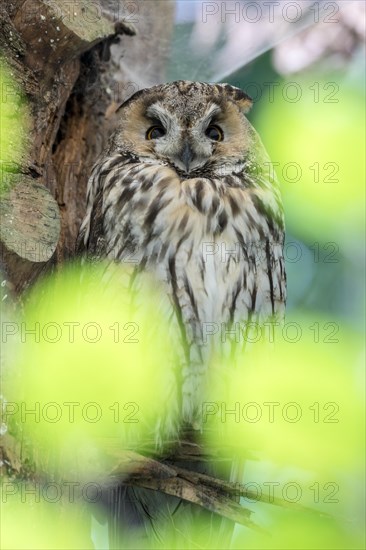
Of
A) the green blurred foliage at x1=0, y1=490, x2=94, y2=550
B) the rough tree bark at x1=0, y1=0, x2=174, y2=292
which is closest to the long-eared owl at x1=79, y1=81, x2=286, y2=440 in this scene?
the rough tree bark at x1=0, y1=0, x2=174, y2=292

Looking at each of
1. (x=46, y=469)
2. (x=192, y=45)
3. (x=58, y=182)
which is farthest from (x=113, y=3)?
(x=46, y=469)

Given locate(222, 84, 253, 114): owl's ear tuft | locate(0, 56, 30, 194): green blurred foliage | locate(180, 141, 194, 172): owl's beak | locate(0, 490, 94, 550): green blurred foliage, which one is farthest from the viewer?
locate(222, 84, 253, 114): owl's ear tuft

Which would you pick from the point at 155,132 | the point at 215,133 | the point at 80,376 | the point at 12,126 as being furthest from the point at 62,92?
the point at 80,376

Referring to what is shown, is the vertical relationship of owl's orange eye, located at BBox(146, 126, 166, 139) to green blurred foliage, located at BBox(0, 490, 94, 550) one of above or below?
above

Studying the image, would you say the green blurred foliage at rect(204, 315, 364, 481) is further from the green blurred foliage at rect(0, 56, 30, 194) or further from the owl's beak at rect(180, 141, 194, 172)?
the owl's beak at rect(180, 141, 194, 172)

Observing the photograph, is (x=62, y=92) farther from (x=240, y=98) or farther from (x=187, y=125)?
(x=240, y=98)

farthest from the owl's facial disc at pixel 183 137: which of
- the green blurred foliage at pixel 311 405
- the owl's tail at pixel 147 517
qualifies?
the green blurred foliage at pixel 311 405

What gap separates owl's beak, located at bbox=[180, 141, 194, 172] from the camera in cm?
198

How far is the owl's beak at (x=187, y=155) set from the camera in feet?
6.48

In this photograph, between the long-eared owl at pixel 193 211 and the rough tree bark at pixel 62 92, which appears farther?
the long-eared owl at pixel 193 211

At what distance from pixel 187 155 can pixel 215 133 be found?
0.47 feet

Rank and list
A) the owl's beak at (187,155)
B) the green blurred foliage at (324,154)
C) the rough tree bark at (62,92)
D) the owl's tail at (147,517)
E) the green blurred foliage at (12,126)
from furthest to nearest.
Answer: the owl's beak at (187,155) → the owl's tail at (147,517) → the rough tree bark at (62,92) → the green blurred foliage at (12,126) → the green blurred foliage at (324,154)

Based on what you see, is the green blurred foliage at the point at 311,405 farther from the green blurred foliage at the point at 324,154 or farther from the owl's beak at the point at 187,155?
the owl's beak at the point at 187,155

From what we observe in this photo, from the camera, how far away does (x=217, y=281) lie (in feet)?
6.17
